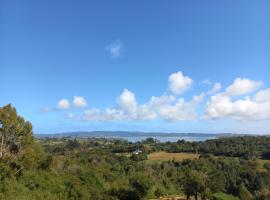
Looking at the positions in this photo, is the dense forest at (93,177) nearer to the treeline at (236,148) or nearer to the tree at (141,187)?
the tree at (141,187)

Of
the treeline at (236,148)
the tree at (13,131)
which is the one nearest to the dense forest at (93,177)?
the tree at (13,131)

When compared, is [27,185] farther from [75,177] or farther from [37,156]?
[75,177]

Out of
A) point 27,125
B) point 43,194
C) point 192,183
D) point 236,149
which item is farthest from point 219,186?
point 236,149

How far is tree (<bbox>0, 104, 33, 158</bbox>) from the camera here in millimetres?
49812

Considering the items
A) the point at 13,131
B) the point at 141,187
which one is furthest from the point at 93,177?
the point at 13,131

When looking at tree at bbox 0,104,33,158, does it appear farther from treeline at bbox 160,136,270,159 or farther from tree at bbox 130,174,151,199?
treeline at bbox 160,136,270,159

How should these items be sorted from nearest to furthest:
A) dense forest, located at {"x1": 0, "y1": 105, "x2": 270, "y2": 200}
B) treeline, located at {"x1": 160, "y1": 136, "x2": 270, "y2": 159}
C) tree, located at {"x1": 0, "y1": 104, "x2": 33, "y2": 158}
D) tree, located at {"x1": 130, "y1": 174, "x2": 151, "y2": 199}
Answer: tree, located at {"x1": 0, "y1": 104, "x2": 33, "y2": 158} → dense forest, located at {"x1": 0, "y1": 105, "x2": 270, "y2": 200} → tree, located at {"x1": 130, "y1": 174, "x2": 151, "y2": 199} → treeline, located at {"x1": 160, "y1": 136, "x2": 270, "y2": 159}

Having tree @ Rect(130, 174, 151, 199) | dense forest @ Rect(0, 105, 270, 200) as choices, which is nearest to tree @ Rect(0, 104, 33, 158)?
dense forest @ Rect(0, 105, 270, 200)

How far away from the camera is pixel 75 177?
65.6 metres

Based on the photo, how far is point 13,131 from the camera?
167ft

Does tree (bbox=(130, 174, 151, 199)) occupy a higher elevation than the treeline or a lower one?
lower

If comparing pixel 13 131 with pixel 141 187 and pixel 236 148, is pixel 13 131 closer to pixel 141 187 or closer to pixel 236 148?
pixel 141 187

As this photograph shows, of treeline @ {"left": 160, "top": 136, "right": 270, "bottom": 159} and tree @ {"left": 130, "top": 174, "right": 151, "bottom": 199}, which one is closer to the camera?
tree @ {"left": 130, "top": 174, "right": 151, "bottom": 199}

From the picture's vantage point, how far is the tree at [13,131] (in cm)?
4981
